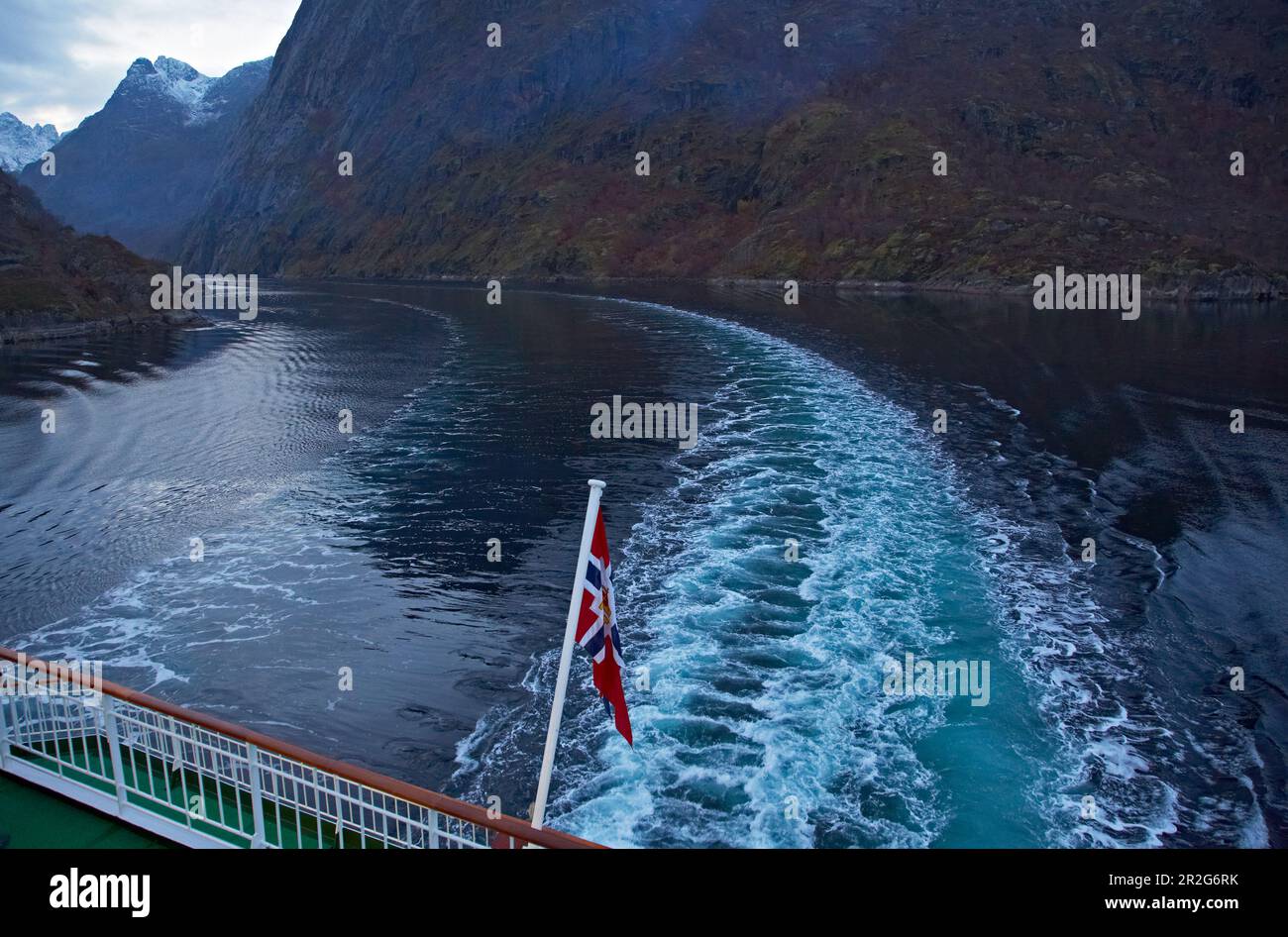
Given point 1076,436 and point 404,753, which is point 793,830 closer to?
point 404,753

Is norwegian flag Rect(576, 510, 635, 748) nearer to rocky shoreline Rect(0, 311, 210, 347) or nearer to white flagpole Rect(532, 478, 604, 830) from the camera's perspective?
white flagpole Rect(532, 478, 604, 830)

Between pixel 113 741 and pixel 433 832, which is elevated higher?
pixel 113 741

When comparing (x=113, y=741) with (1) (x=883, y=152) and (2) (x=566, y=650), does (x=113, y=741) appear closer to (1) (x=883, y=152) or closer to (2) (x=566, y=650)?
(2) (x=566, y=650)

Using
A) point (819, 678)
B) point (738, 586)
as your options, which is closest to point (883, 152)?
point (738, 586)

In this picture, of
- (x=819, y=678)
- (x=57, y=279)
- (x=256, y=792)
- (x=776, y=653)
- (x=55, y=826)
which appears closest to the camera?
(x=256, y=792)

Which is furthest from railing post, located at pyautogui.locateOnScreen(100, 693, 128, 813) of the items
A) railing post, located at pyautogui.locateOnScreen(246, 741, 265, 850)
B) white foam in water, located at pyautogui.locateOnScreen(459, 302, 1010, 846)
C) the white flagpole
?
white foam in water, located at pyautogui.locateOnScreen(459, 302, 1010, 846)
